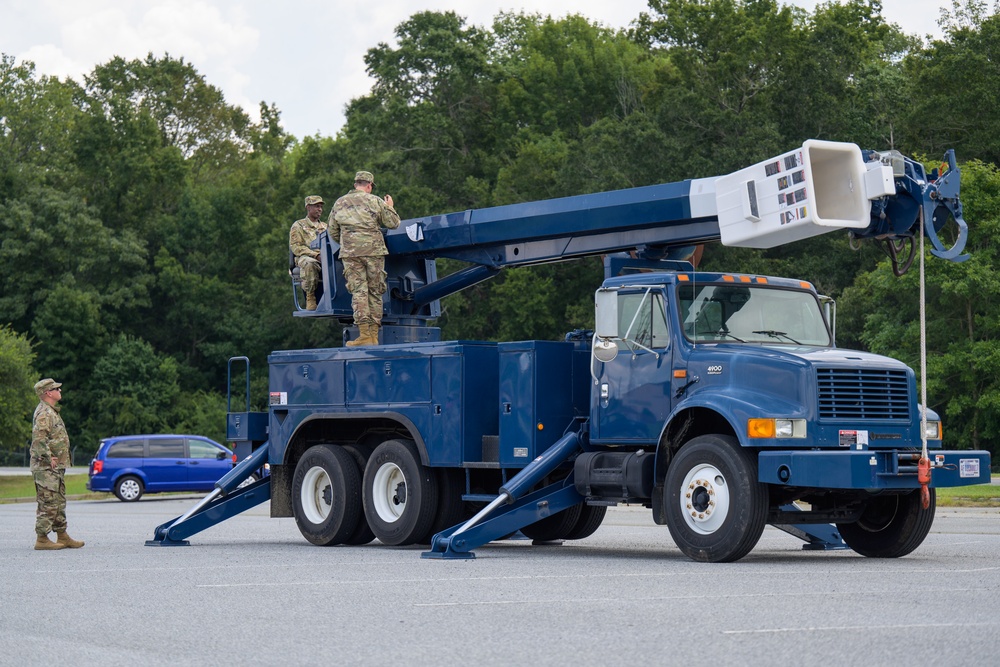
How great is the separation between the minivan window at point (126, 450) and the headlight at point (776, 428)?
26.7 meters

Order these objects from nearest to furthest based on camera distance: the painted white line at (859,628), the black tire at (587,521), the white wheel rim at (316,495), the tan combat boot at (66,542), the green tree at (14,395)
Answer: the painted white line at (859,628) < the tan combat boot at (66,542) < the black tire at (587,521) < the white wheel rim at (316,495) < the green tree at (14,395)

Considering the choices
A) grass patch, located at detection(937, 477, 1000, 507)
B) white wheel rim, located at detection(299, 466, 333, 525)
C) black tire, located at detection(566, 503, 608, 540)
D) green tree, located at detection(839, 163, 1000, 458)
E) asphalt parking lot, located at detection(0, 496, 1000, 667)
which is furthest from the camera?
green tree, located at detection(839, 163, 1000, 458)

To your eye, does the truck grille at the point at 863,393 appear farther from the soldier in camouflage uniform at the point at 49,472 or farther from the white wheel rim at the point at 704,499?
the soldier in camouflage uniform at the point at 49,472

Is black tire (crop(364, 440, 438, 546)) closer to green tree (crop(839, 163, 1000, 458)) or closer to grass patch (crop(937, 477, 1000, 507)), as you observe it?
grass patch (crop(937, 477, 1000, 507))

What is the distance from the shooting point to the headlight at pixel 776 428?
13.3 m

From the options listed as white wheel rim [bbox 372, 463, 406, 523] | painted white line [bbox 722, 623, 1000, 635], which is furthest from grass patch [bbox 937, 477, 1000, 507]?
painted white line [bbox 722, 623, 1000, 635]

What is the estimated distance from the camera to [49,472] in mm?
17172

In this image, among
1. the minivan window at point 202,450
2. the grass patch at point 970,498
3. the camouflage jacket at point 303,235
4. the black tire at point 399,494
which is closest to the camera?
the black tire at point 399,494

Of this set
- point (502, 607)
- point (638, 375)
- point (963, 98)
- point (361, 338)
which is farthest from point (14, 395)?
point (502, 607)

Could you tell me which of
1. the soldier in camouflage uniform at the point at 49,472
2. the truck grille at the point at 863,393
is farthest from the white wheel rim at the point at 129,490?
the truck grille at the point at 863,393

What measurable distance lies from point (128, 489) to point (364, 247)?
70.6 feet

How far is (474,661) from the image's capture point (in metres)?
7.77

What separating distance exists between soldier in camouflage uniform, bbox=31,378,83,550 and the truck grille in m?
8.78

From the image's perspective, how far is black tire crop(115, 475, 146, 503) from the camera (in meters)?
36.9
